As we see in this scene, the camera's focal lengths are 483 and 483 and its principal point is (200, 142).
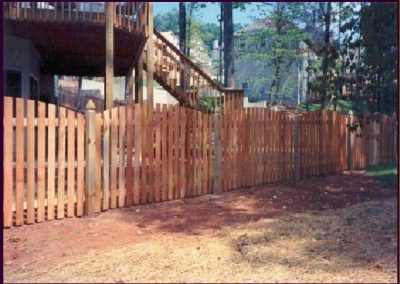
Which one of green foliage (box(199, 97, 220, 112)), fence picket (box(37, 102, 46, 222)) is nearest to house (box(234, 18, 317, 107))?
green foliage (box(199, 97, 220, 112))

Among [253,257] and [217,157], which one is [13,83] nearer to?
[217,157]

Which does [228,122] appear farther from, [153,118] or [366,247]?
[366,247]

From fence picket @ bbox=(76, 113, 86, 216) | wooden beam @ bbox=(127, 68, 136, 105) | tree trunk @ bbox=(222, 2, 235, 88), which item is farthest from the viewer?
tree trunk @ bbox=(222, 2, 235, 88)

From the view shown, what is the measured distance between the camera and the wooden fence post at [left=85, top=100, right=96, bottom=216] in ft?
23.0

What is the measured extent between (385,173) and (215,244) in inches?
357

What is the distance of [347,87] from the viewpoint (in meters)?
9.59

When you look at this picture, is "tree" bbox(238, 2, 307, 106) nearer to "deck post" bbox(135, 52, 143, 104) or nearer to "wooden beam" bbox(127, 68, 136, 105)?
"wooden beam" bbox(127, 68, 136, 105)

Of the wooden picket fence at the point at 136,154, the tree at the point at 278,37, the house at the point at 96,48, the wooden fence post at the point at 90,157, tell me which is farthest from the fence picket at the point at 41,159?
the tree at the point at 278,37

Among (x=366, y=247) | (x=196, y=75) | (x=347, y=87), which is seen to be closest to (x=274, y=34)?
(x=196, y=75)

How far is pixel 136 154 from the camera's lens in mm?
7918

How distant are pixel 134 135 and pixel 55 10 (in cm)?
422

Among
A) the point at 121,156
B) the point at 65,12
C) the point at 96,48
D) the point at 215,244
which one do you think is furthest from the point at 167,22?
the point at 215,244

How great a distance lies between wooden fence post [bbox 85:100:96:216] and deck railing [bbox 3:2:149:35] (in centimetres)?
418

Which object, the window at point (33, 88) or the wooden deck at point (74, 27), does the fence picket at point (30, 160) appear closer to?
the wooden deck at point (74, 27)
